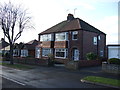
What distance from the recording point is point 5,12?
85.5 ft

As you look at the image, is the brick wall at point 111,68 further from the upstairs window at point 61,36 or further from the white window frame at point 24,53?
the white window frame at point 24,53

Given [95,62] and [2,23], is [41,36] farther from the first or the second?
[95,62]

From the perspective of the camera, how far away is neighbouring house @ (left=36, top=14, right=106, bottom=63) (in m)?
26.1

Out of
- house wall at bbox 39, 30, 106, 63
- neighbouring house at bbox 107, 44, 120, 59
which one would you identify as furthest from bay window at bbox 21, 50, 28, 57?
neighbouring house at bbox 107, 44, 120, 59

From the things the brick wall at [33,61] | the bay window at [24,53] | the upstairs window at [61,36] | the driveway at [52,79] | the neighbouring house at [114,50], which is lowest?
the driveway at [52,79]

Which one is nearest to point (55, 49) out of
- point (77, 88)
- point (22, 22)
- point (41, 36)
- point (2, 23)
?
point (41, 36)

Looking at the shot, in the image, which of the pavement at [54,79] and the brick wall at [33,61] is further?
the brick wall at [33,61]

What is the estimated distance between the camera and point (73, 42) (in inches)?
1062

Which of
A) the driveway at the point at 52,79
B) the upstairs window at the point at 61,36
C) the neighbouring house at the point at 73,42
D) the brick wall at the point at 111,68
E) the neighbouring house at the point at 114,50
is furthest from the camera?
the upstairs window at the point at 61,36

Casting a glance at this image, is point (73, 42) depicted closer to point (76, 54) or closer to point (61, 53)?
point (76, 54)

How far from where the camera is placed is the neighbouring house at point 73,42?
2611 centimetres

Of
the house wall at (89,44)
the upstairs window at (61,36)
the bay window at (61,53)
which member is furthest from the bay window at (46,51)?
the house wall at (89,44)

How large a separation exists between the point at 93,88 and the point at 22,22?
20987 mm

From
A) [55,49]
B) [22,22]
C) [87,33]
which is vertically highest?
[22,22]
